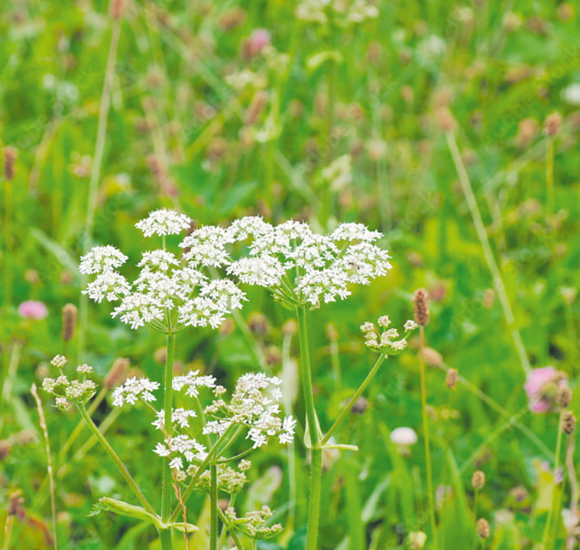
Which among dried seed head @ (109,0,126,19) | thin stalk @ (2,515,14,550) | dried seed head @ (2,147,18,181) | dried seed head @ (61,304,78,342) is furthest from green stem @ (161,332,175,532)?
dried seed head @ (109,0,126,19)

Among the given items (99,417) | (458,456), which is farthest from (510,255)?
(99,417)

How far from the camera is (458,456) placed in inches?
87.7

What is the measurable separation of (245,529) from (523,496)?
41.1 inches

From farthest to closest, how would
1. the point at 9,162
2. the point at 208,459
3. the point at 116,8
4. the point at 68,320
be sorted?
the point at 116,8
the point at 9,162
the point at 68,320
the point at 208,459

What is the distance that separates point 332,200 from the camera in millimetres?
3365

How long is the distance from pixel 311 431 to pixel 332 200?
218cm

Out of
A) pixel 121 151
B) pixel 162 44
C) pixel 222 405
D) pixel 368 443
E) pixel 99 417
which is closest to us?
pixel 222 405

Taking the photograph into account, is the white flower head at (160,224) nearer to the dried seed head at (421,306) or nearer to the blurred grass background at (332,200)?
the dried seed head at (421,306)

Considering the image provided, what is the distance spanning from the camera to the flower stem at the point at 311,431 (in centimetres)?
127

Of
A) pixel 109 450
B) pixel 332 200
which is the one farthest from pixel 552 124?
pixel 109 450

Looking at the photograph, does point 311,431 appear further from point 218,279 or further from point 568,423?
point 568,423

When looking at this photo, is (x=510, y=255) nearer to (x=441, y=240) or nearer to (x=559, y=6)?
(x=441, y=240)

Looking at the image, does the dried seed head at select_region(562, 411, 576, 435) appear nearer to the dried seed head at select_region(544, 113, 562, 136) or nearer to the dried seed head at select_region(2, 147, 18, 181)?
the dried seed head at select_region(544, 113, 562, 136)

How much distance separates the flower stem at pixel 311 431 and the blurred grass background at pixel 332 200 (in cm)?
39
